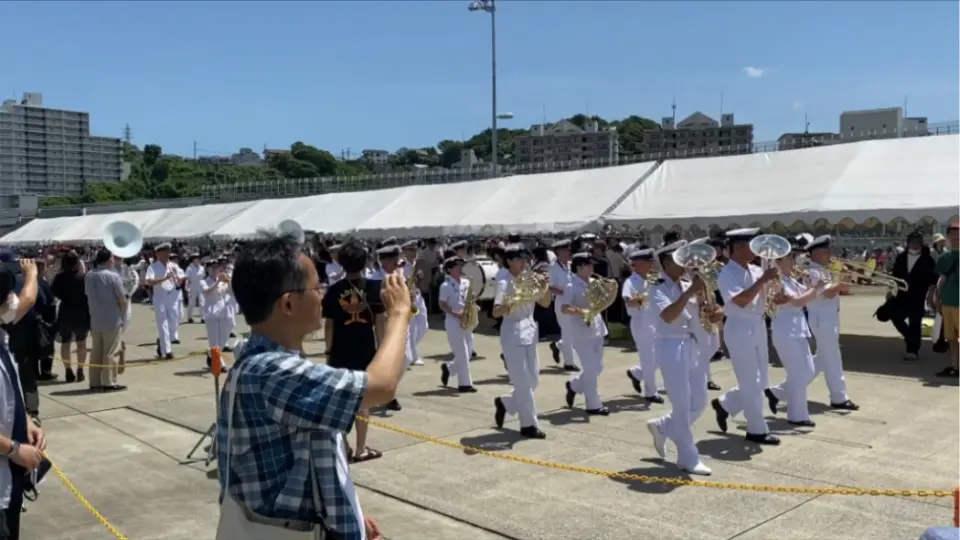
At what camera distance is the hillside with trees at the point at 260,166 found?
363ft

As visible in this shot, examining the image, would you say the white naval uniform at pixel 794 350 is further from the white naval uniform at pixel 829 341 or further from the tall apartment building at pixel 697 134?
the tall apartment building at pixel 697 134

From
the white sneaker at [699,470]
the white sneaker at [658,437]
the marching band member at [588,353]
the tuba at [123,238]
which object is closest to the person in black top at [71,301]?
the tuba at [123,238]

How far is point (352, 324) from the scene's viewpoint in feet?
23.5

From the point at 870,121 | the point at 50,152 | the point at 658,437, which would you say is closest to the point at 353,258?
the point at 658,437

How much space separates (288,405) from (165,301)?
14.1 metres

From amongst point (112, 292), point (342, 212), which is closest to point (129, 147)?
point (342, 212)

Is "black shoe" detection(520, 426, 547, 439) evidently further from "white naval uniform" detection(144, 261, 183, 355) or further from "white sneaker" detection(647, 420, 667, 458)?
"white naval uniform" detection(144, 261, 183, 355)

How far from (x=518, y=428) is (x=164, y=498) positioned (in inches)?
145

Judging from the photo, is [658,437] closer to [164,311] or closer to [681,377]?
[681,377]

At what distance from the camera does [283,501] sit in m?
2.20

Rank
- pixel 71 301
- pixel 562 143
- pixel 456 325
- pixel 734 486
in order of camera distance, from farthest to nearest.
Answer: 1. pixel 562 143
2. pixel 71 301
3. pixel 456 325
4. pixel 734 486

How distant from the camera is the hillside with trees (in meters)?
111

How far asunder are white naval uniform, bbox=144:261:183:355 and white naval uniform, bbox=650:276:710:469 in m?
10.9

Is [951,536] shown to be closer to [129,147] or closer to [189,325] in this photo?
[189,325]
